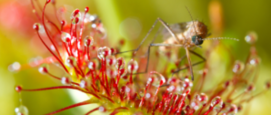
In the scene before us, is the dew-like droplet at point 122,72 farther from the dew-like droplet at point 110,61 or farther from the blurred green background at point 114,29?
the blurred green background at point 114,29

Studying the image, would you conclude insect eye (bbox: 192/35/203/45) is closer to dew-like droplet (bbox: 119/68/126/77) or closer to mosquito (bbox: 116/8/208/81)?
mosquito (bbox: 116/8/208/81)

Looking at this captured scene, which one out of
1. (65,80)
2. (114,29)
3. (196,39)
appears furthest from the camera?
(114,29)

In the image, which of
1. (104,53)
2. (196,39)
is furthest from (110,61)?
(196,39)

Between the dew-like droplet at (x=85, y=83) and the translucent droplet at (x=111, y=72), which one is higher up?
the translucent droplet at (x=111, y=72)

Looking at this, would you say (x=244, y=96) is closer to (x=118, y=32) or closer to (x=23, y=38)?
(x=118, y=32)

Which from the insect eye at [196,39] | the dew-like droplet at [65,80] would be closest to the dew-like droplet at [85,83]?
the dew-like droplet at [65,80]

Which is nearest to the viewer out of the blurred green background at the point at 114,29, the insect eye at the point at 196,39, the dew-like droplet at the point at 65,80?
the dew-like droplet at the point at 65,80

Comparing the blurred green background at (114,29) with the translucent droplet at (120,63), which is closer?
the translucent droplet at (120,63)

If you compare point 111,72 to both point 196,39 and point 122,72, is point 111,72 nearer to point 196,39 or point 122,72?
point 122,72

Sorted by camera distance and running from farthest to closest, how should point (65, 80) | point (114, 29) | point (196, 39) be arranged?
point (114, 29) → point (196, 39) → point (65, 80)
